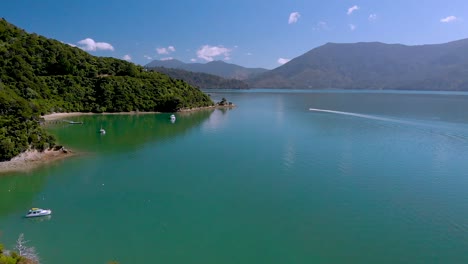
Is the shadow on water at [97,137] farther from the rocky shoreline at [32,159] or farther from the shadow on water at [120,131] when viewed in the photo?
the rocky shoreline at [32,159]

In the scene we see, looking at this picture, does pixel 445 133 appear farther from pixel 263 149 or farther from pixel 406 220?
pixel 406 220

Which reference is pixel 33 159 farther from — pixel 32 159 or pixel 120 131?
pixel 120 131

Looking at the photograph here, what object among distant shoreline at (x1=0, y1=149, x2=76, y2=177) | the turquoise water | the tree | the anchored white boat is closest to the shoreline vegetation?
distant shoreline at (x1=0, y1=149, x2=76, y2=177)

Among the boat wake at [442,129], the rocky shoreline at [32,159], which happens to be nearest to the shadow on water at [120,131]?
the rocky shoreline at [32,159]

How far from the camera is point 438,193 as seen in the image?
2722 centimetres

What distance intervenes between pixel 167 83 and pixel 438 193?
7639 cm

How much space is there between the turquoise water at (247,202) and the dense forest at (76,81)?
3203 centimetres

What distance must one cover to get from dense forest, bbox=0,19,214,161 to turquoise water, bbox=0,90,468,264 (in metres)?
32.0

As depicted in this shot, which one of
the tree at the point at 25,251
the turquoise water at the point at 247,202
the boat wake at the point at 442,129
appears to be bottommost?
the boat wake at the point at 442,129

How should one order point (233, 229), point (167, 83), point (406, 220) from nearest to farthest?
point (233, 229)
point (406, 220)
point (167, 83)

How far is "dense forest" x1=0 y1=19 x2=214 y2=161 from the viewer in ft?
238

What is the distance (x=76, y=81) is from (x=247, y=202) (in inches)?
2774

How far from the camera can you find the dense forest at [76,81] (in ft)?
238

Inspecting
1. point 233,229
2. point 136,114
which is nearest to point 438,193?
point 233,229
